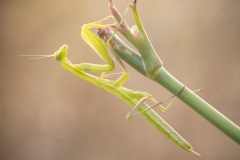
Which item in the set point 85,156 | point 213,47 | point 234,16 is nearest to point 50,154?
point 85,156

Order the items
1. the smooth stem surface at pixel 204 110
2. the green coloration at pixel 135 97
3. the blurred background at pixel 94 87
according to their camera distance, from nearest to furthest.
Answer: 1. the smooth stem surface at pixel 204 110
2. the green coloration at pixel 135 97
3. the blurred background at pixel 94 87

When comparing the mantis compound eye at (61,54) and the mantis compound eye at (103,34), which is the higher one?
the mantis compound eye at (103,34)

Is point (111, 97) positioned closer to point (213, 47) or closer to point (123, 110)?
point (123, 110)

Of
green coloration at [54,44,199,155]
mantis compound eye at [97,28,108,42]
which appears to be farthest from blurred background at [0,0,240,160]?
mantis compound eye at [97,28,108,42]

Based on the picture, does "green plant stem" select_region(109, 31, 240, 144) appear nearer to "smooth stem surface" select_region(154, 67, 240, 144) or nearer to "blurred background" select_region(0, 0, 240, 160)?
"smooth stem surface" select_region(154, 67, 240, 144)

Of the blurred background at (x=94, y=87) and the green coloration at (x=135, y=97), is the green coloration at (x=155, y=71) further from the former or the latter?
the blurred background at (x=94, y=87)

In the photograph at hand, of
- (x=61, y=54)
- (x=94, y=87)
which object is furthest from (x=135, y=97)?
(x=94, y=87)

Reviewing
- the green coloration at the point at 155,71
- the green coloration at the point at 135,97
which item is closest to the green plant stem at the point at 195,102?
the green coloration at the point at 155,71
